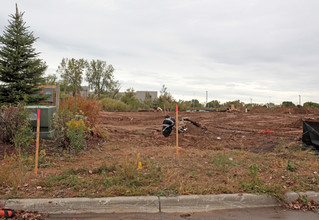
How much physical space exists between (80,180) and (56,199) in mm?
840

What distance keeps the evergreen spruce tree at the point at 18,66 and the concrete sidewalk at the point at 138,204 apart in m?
10.1

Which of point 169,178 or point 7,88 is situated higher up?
point 7,88

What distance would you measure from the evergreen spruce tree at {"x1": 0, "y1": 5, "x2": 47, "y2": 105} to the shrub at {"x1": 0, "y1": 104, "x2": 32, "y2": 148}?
5.61 metres

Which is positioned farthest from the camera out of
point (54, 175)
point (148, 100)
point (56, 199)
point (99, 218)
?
point (148, 100)

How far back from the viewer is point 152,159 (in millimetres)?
7168

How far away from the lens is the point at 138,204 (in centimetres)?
449

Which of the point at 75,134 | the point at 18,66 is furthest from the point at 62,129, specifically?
the point at 18,66

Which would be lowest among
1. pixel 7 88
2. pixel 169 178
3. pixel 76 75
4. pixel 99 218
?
pixel 99 218

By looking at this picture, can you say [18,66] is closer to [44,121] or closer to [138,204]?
[44,121]

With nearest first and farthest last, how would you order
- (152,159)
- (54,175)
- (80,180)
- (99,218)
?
(99,218) < (80,180) < (54,175) < (152,159)

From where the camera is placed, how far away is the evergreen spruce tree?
527 inches

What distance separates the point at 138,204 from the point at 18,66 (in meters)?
11.9

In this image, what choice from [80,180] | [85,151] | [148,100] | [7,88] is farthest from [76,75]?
[80,180]

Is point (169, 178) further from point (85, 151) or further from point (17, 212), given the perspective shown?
point (85, 151)
